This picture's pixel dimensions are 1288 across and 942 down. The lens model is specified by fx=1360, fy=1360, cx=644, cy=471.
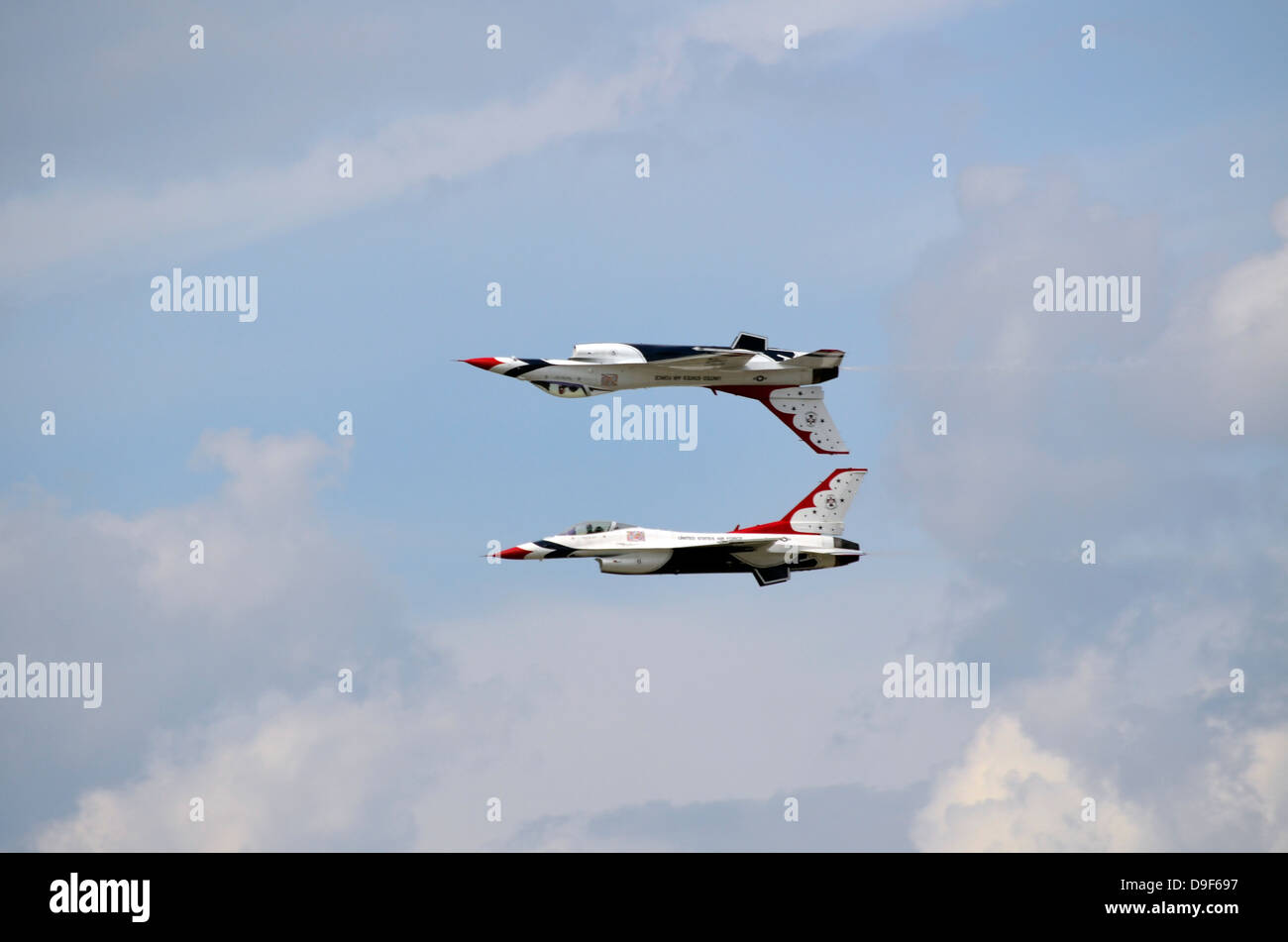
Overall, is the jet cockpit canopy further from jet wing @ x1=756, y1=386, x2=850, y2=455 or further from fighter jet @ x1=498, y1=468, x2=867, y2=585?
jet wing @ x1=756, y1=386, x2=850, y2=455

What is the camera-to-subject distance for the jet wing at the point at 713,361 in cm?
5791

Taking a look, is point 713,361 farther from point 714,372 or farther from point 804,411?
point 804,411

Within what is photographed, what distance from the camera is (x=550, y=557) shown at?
57094 mm

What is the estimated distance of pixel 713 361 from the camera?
58250 millimetres

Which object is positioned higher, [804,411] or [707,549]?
[804,411]

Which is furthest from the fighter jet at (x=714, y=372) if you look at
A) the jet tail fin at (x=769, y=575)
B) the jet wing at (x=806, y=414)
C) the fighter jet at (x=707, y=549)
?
the jet tail fin at (x=769, y=575)

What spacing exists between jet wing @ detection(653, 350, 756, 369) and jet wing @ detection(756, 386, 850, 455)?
2.42 metres

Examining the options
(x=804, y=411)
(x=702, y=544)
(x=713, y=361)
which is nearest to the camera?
(x=702, y=544)

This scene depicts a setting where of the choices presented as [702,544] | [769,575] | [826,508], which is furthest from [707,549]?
[826,508]

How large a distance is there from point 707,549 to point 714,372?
800 centimetres

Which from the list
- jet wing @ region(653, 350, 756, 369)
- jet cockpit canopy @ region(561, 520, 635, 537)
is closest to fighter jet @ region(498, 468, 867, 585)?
jet cockpit canopy @ region(561, 520, 635, 537)
